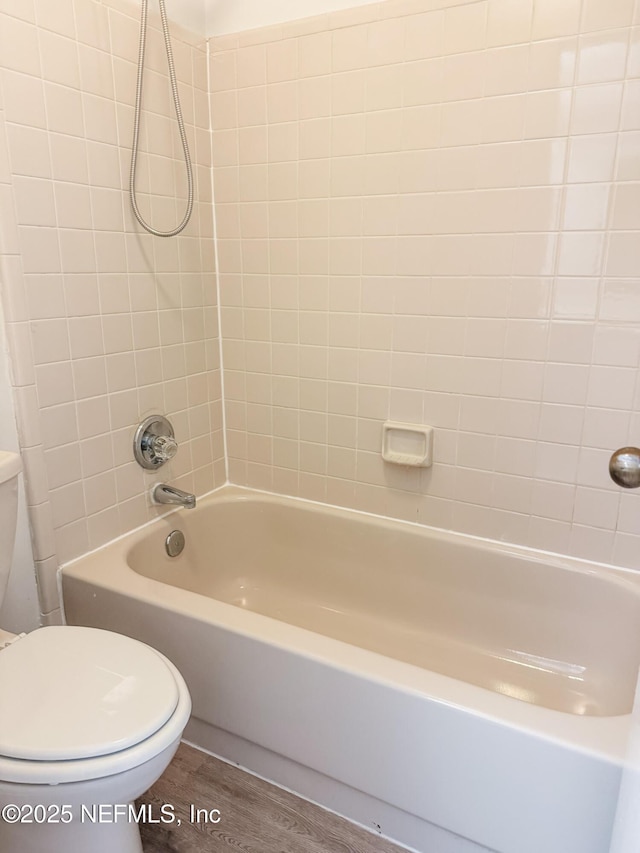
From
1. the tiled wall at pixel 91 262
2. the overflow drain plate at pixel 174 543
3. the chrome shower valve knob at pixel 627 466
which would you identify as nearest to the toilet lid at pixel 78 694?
the tiled wall at pixel 91 262

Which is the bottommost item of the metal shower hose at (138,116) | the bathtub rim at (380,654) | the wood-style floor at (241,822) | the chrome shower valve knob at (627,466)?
the wood-style floor at (241,822)

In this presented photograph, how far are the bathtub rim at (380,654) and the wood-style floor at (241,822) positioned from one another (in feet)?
1.33

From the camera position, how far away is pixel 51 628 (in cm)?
130

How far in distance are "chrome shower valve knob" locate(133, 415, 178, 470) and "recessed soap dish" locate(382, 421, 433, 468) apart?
67 cm

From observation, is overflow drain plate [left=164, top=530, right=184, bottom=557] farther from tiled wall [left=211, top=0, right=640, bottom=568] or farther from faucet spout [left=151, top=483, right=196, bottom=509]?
tiled wall [left=211, top=0, right=640, bottom=568]

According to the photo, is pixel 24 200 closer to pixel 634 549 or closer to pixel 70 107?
pixel 70 107

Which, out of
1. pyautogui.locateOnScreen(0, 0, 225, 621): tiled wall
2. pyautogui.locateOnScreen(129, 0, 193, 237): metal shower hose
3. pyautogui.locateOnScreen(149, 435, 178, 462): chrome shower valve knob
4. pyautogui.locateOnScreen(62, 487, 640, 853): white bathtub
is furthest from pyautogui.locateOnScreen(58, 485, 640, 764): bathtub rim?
pyautogui.locateOnScreen(129, 0, 193, 237): metal shower hose

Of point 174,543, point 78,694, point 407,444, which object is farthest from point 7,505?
point 407,444

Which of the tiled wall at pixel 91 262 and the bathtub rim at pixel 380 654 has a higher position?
the tiled wall at pixel 91 262

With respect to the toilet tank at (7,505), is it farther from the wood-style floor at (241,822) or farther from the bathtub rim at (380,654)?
the wood-style floor at (241,822)

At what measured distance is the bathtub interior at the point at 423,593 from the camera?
161 centimetres

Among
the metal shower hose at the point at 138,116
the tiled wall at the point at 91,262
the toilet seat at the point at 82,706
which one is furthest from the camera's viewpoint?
the metal shower hose at the point at 138,116

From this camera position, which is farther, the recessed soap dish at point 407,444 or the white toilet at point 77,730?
the recessed soap dish at point 407,444

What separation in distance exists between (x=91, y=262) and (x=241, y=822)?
1.45 m
